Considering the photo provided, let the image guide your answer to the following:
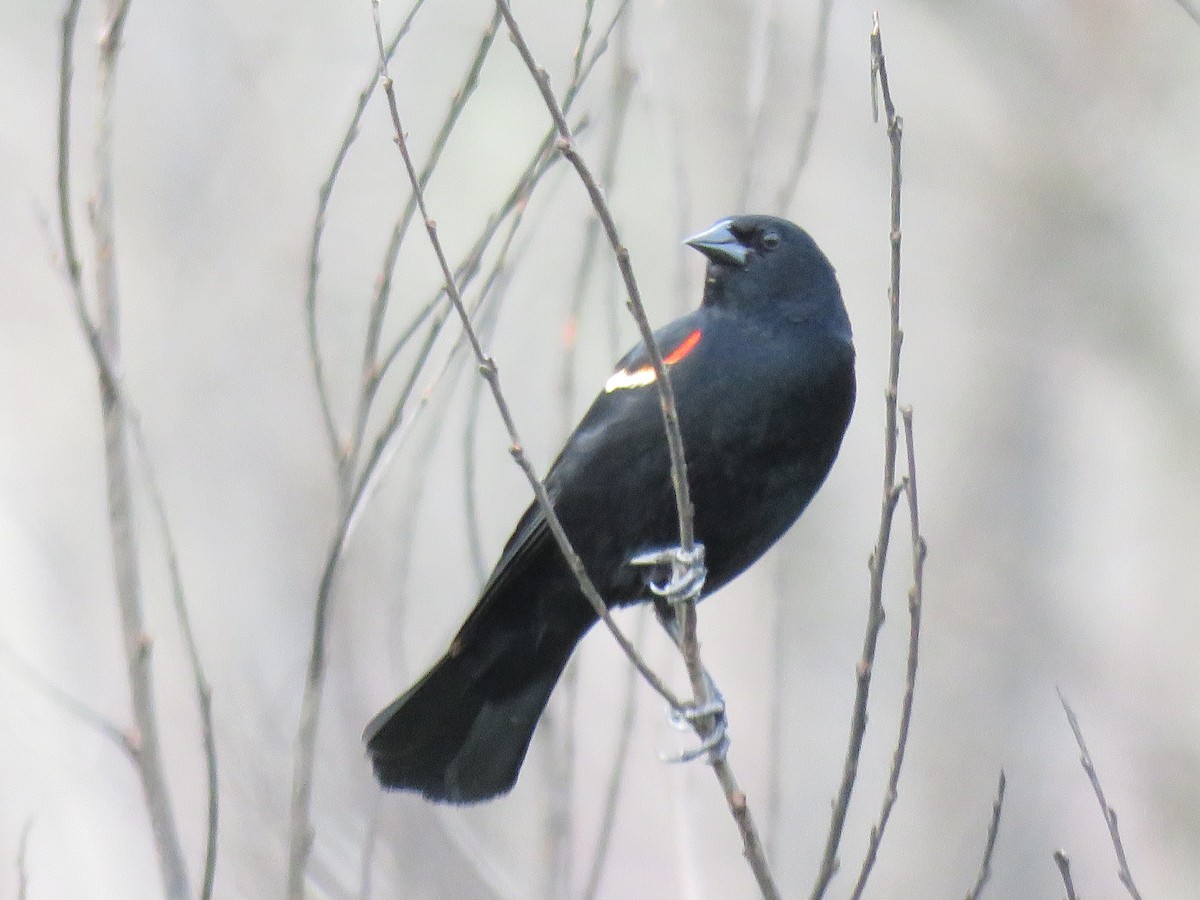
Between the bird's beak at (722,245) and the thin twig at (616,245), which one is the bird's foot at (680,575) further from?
the bird's beak at (722,245)

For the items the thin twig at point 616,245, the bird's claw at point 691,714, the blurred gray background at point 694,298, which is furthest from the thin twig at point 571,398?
the blurred gray background at point 694,298

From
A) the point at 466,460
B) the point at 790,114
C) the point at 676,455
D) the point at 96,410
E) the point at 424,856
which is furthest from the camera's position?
the point at 790,114

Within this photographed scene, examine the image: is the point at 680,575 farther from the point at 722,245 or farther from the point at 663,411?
the point at 722,245

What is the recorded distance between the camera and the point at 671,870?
698cm

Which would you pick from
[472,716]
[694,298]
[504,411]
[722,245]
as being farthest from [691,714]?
[694,298]

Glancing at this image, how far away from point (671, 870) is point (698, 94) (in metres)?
3.57

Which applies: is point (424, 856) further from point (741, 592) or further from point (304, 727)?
point (741, 592)

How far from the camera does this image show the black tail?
9.70ft

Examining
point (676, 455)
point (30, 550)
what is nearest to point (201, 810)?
point (30, 550)

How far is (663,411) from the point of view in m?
2.01

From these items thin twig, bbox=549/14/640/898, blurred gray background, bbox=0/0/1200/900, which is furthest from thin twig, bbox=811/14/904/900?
blurred gray background, bbox=0/0/1200/900

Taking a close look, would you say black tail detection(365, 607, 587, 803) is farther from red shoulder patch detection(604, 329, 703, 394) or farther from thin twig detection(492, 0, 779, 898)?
thin twig detection(492, 0, 779, 898)

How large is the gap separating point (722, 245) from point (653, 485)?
0.60 m

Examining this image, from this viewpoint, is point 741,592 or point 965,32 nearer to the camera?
point 965,32
